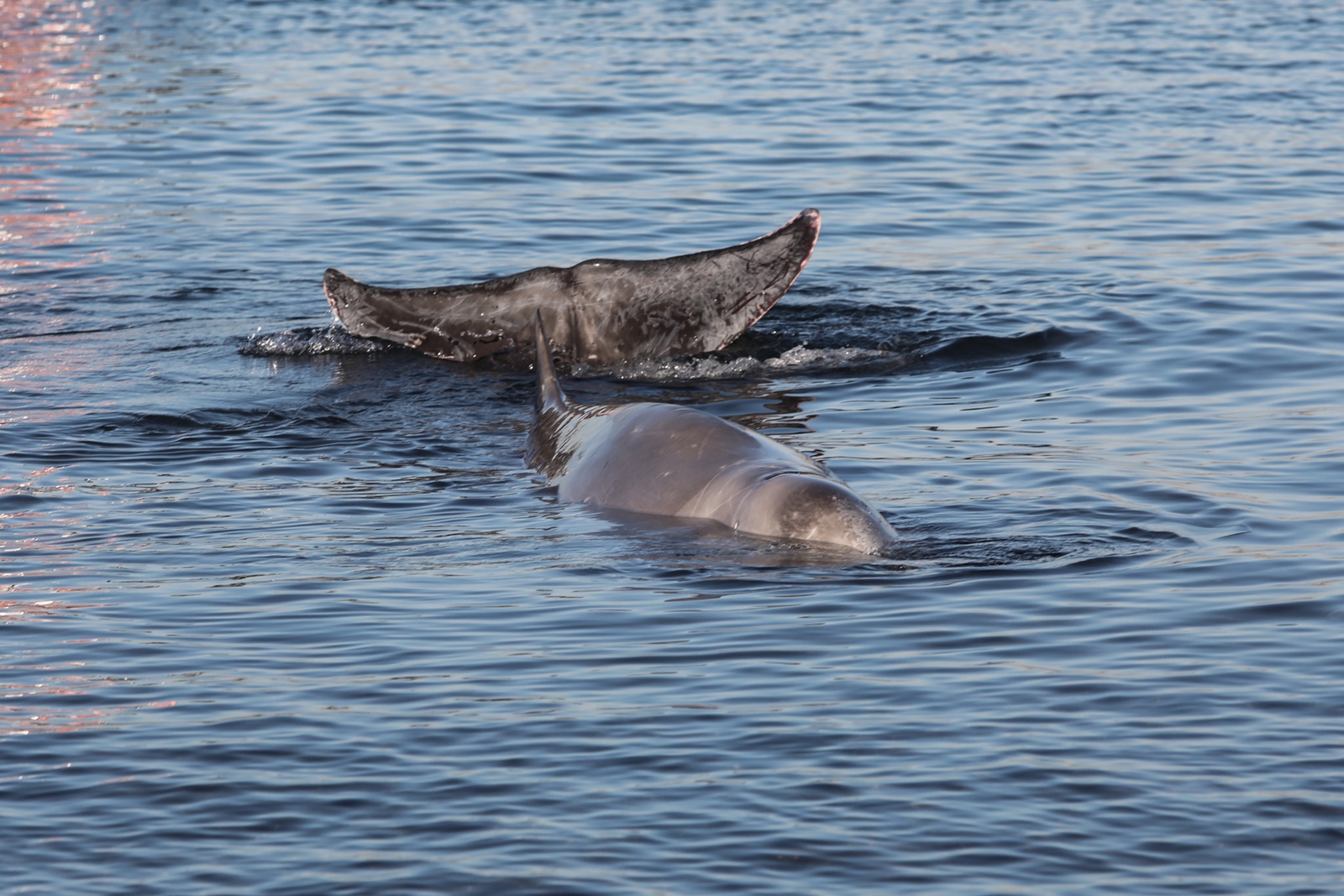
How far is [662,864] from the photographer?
5488 millimetres

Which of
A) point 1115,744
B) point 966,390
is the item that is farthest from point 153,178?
point 1115,744

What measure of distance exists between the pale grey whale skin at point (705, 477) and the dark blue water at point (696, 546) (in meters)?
0.14

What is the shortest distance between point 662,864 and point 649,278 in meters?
7.14

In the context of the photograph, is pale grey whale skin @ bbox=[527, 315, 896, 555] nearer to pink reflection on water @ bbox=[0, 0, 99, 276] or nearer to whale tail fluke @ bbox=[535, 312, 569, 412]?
whale tail fluke @ bbox=[535, 312, 569, 412]

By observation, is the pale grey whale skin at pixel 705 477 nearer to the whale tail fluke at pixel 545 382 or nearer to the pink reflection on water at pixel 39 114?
the whale tail fluke at pixel 545 382

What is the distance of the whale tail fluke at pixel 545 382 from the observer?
10430mm

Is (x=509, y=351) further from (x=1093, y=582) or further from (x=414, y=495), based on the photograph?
(x=1093, y=582)

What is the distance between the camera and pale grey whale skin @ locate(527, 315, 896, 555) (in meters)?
8.05

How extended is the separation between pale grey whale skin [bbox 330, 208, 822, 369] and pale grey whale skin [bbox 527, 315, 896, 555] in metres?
2.44

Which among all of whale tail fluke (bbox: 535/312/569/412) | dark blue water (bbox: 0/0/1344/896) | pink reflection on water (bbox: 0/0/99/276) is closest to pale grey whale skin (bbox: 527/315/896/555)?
dark blue water (bbox: 0/0/1344/896)

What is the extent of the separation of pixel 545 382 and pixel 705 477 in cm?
238

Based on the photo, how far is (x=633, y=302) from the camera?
12273 mm

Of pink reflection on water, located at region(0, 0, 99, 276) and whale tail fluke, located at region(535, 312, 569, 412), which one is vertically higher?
pink reflection on water, located at region(0, 0, 99, 276)

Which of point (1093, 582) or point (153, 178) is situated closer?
point (1093, 582)
